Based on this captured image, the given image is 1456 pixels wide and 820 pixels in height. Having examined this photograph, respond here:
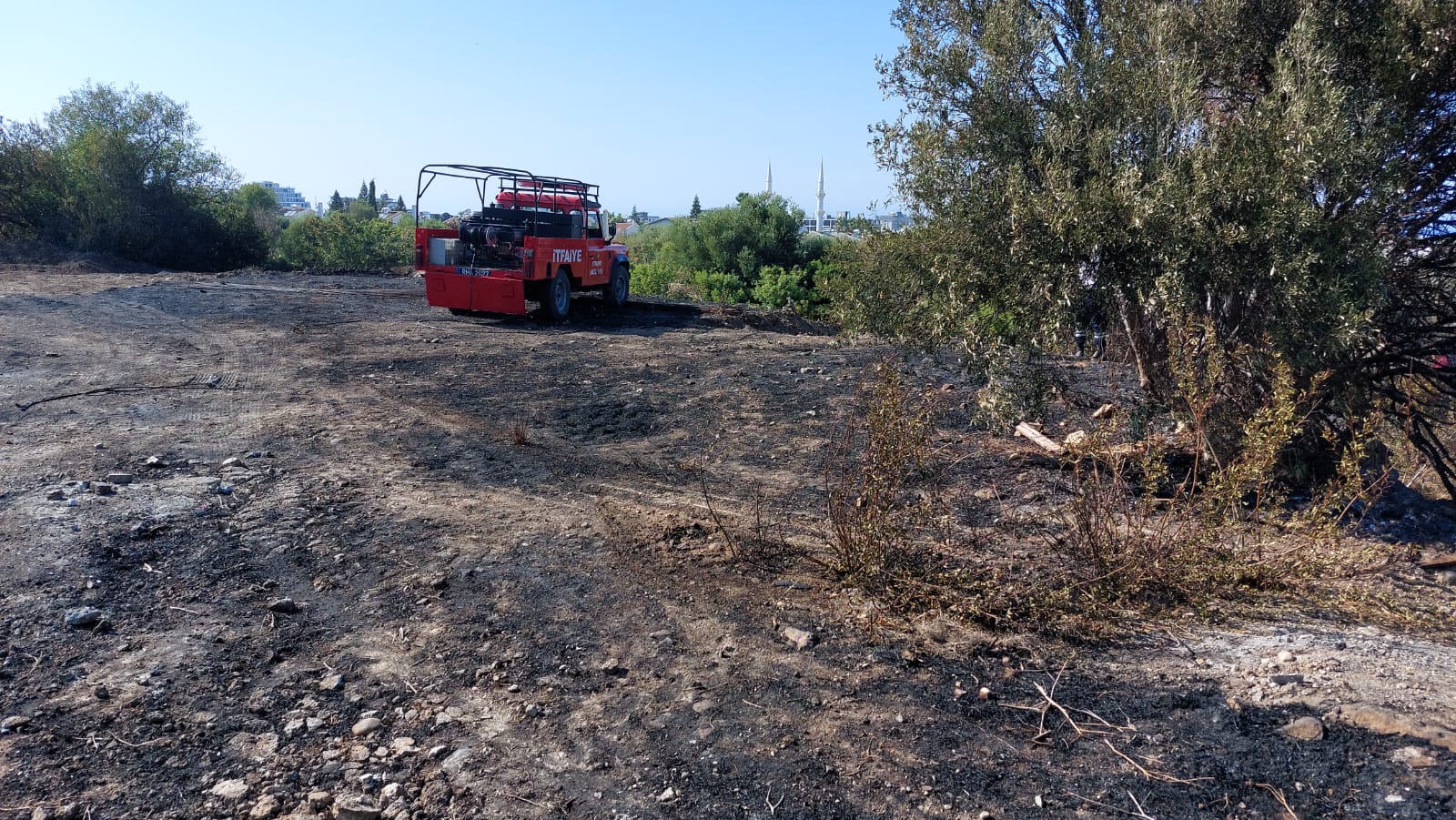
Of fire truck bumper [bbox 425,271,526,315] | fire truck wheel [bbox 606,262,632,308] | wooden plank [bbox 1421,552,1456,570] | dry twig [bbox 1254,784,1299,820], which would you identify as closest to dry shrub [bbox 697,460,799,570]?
dry twig [bbox 1254,784,1299,820]

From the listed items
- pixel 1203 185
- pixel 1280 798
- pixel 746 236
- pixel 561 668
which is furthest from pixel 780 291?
pixel 1280 798

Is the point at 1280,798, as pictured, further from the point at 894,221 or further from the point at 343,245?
the point at 343,245

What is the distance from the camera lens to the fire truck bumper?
14.3 metres

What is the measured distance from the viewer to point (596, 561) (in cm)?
518

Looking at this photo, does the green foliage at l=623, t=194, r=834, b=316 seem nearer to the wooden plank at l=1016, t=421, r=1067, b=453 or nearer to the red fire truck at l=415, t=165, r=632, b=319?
the red fire truck at l=415, t=165, r=632, b=319

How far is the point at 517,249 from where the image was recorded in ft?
47.3

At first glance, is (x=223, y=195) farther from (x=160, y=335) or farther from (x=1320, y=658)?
(x=1320, y=658)

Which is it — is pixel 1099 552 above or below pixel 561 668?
above

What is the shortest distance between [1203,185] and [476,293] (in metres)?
11.5

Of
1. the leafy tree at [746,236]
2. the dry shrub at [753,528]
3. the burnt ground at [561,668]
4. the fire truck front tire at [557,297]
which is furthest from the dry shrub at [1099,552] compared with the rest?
the leafy tree at [746,236]

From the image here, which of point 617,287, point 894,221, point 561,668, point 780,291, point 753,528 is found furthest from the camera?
point 780,291

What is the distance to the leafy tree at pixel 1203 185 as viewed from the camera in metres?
5.08

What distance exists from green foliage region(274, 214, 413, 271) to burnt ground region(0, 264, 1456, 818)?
2388cm

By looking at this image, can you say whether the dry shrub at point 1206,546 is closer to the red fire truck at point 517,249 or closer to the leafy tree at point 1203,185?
the leafy tree at point 1203,185
